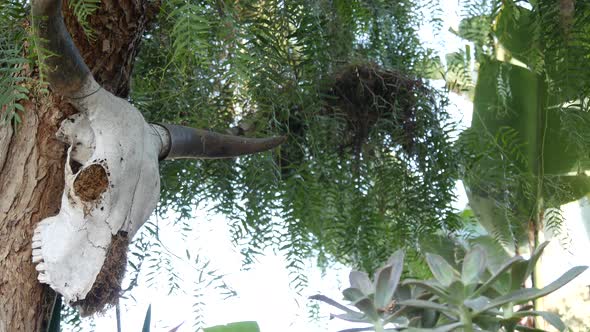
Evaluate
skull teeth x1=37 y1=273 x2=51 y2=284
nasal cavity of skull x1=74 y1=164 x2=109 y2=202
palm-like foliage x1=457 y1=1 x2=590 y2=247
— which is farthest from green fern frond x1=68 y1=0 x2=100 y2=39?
palm-like foliage x1=457 y1=1 x2=590 y2=247

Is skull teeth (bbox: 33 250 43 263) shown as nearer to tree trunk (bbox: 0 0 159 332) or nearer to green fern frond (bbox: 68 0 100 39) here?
tree trunk (bbox: 0 0 159 332)

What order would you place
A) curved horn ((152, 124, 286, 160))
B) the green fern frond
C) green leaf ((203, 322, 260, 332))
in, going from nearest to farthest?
green leaf ((203, 322, 260, 332)) → the green fern frond → curved horn ((152, 124, 286, 160))

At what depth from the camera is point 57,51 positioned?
73 centimetres

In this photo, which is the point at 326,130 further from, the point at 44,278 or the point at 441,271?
the point at 441,271

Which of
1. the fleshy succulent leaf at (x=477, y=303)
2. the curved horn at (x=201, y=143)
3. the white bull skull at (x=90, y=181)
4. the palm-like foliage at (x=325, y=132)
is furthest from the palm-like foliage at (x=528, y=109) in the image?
the fleshy succulent leaf at (x=477, y=303)

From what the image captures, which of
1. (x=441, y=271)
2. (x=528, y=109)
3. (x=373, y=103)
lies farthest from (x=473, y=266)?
(x=528, y=109)

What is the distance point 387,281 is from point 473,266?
5 centimetres

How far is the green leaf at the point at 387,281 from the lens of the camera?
46cm

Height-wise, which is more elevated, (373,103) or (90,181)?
(373,103)

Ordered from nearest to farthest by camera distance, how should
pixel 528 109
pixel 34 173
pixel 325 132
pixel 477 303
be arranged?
1. pixel 477 303
2. pixel 34 173
3. pixel 325 132
4. pixel 528 109

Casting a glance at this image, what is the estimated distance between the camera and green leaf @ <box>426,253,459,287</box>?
458 millimetres

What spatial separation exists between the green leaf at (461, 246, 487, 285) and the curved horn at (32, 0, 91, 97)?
1.31ft

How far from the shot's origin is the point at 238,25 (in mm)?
800

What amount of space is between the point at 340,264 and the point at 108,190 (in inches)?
28.3
